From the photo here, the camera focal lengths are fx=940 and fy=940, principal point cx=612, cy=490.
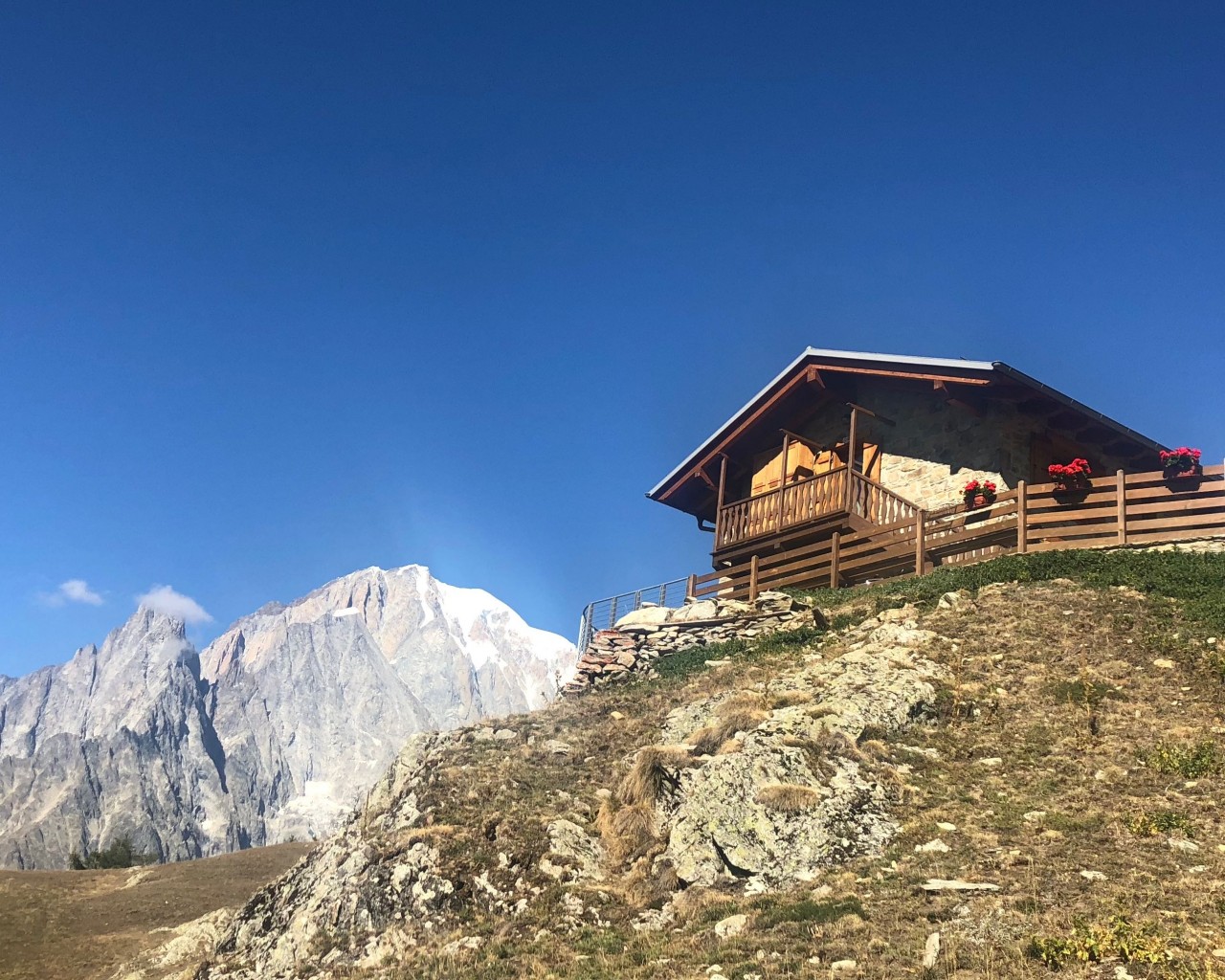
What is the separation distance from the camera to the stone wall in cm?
2184

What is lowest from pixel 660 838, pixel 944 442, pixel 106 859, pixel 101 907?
pixel 106 859

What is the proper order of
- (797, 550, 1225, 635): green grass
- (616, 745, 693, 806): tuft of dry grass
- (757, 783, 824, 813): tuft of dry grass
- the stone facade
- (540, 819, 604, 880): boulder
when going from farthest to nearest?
the stone facade < (797, 550, 1225, 635): green grass < (616, 745, 693, 806): tuft of dry grass < (540, 819, 604, 880): boulder < (757, 783, 824, 813): tuft of dry grass

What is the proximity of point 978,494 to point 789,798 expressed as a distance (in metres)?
12.7

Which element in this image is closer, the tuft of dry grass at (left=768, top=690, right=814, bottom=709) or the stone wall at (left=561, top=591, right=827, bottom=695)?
the tuft of dry grass at (left=768, top=690, right=814, bottom=709)

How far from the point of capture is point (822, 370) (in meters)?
27.7

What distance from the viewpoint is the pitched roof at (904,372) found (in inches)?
904

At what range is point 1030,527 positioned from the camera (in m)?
21.1

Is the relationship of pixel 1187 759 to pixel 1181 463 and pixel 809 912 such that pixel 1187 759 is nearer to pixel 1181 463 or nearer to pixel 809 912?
pixel 809 912

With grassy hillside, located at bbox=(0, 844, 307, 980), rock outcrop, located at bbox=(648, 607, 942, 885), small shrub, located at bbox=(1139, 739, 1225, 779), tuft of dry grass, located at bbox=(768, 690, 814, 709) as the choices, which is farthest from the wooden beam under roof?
grassy hillside, located at bbox=(0, 844, 307, 980)

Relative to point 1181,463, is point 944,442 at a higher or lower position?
higher

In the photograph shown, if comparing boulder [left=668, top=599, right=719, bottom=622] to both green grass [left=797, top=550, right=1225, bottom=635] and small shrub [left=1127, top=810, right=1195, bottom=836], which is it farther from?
small shrub [left=1127, top=810, right=1195, bottom=836]

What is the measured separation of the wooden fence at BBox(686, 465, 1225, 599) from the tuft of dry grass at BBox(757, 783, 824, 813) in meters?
11.2

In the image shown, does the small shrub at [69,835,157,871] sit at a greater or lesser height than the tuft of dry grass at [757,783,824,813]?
lesser

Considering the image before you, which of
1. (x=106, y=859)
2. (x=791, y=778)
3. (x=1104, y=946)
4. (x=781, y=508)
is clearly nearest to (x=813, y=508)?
(x=781, y=508)
